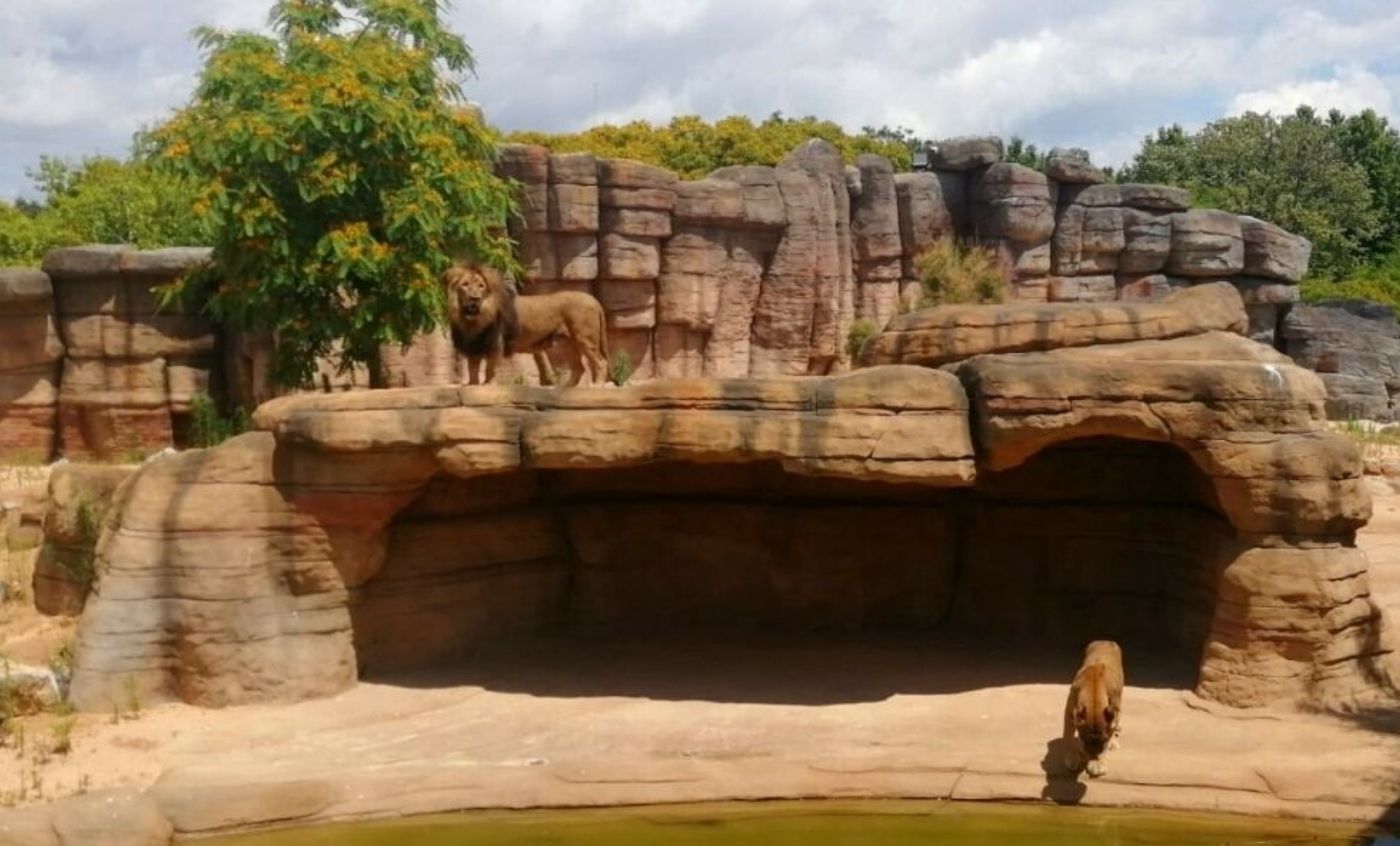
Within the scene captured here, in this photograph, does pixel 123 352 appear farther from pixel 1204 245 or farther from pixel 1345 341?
pixel 1345 341

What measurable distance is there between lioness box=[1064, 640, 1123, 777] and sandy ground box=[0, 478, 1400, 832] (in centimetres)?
13

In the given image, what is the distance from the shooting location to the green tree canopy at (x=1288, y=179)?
3694 cm

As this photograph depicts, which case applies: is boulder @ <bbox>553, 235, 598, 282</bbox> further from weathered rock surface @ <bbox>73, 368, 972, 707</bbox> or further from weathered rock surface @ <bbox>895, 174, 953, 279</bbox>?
weathered rock surface @ <bbox>73, 368, 972, 707</bbox>

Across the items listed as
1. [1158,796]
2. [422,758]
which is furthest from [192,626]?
[1158,796]

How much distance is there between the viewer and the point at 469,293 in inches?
483

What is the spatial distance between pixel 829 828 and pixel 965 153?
18.6 metres

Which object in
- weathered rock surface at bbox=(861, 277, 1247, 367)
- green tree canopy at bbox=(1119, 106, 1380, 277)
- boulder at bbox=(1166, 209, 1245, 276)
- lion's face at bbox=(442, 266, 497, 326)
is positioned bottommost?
weathered rock surface at bbox=(861, 277, 1247, 367)

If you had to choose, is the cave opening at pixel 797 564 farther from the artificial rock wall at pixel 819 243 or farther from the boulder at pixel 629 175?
the boulder at pixel 629 175

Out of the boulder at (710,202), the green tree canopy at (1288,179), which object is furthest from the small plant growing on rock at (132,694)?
the green tree canopy at (1288,179)

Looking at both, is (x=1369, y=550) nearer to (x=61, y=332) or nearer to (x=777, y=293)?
(x=777, y=293)

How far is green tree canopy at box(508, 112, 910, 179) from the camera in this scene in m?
30.7

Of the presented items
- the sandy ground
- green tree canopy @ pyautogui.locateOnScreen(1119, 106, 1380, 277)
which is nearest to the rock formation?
the sandy ground

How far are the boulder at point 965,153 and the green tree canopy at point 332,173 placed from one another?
43.3ft

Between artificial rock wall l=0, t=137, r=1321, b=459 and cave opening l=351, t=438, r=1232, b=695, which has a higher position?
artificial rock wall l=0, t=137, r=1321, b=459
